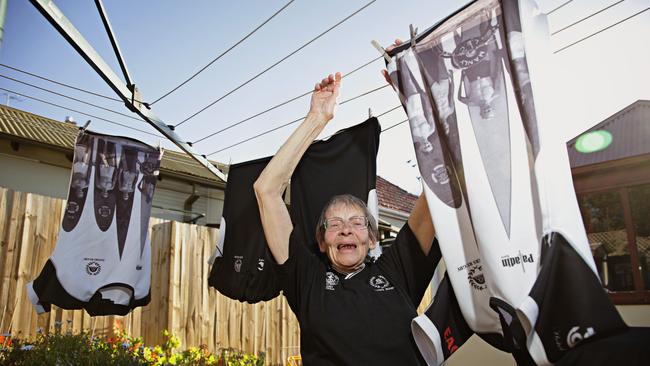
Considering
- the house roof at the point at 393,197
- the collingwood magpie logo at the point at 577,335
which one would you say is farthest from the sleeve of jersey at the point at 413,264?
the house roof at the point at 393,197

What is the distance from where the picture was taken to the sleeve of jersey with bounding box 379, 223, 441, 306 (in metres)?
1.98

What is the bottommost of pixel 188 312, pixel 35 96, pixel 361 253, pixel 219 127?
pixel 188 312

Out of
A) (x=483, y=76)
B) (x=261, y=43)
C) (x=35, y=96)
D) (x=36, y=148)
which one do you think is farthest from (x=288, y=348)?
(x=36, y=148)

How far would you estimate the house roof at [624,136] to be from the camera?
521 cm

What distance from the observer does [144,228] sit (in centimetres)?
368

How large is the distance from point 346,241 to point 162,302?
3321mm

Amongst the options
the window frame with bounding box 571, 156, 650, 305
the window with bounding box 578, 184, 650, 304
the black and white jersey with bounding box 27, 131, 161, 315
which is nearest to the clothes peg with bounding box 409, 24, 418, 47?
the black and white jersey with bounding box 27, 131, 161, 315

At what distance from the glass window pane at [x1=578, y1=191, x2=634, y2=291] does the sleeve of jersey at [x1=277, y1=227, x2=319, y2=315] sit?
14.2ft

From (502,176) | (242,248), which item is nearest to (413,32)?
(502,176)

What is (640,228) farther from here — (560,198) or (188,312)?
(188,312)

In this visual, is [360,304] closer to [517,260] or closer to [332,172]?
[517,260]

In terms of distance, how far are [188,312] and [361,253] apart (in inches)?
130

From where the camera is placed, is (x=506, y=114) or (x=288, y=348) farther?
(x=288, y=348)

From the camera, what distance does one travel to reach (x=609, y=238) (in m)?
5.13
